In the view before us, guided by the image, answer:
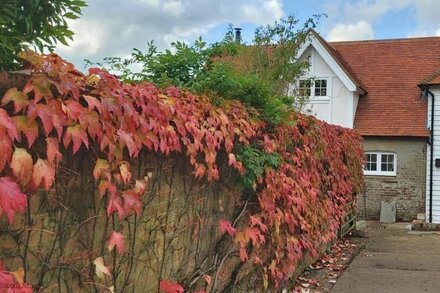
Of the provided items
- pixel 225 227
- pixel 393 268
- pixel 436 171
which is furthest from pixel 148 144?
pixel 436 171

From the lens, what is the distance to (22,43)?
2203 millimetres

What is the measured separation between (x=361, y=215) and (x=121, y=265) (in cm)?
1710

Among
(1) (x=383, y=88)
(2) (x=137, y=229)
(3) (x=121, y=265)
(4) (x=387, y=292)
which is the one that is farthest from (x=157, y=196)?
(1) (x=383, y=88)

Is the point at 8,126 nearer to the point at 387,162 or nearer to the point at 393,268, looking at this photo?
the point at 393,268

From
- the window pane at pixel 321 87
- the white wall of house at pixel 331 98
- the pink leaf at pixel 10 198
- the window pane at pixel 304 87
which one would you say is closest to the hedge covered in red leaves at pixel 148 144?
the pink leaf at pixel 10 198

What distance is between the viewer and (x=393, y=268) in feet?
26.1

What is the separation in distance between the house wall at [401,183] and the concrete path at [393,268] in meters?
6.77

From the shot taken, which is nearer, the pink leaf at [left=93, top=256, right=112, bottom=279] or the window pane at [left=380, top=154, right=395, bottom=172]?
the pink leaf at [left=93, top=256, right=112, bottom=279]

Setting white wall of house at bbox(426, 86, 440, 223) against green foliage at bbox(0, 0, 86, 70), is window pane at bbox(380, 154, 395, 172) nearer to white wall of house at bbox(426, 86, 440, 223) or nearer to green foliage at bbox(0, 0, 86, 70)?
white wall of house at bbox(426, 86, 440, 223)

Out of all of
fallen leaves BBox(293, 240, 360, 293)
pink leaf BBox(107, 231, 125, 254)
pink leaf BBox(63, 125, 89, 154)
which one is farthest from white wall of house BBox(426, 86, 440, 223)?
pink leaf BBox(63, 125, 89, 154)

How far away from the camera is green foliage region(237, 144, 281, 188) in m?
4.53

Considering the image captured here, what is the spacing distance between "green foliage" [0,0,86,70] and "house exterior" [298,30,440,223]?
1449 cm

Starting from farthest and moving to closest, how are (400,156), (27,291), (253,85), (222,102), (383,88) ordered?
(383,88)
(400,156)
(253,85)
(222,102)
(27,291)

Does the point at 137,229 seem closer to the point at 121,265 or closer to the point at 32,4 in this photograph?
the point at 121,265
